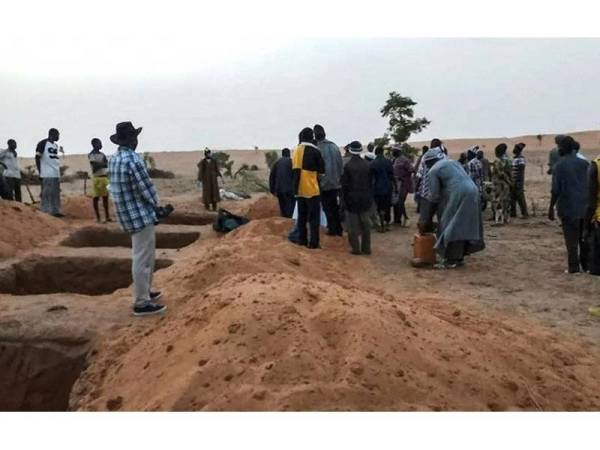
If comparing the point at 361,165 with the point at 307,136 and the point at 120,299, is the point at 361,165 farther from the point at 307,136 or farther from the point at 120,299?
the point at 120,299

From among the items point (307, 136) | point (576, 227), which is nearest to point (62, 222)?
point (307, 136)

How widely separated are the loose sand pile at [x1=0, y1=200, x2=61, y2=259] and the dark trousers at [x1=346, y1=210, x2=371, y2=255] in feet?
14.2

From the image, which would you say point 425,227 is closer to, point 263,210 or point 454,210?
point 454,210

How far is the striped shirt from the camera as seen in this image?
17.2ft

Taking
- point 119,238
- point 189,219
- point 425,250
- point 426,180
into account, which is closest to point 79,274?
point 119,238

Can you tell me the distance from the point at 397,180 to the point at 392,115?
4.58 m

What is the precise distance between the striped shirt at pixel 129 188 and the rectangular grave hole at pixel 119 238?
538 centimetres

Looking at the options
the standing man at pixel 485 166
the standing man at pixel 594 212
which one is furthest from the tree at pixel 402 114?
the standing man at pixel 594 212

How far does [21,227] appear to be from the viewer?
9602 mm

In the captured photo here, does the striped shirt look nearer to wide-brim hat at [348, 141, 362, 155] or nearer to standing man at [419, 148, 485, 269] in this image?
standing man at [419, 148, 485, 269]

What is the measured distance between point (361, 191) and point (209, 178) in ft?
19.9

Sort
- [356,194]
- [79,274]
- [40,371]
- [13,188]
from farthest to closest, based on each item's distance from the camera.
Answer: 1. [13,188]
2. [356,194]
3. [79,274]
4. [40,371]

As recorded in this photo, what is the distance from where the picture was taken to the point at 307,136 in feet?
26.5

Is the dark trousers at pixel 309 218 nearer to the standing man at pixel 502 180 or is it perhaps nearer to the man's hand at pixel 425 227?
the man's hand at pixel 425 227
